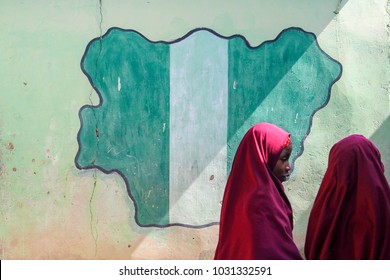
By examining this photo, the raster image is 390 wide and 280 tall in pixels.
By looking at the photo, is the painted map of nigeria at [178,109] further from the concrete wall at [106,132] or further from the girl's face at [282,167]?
the girl's face at [282,167]

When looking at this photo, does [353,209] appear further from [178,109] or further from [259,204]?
[178,109]

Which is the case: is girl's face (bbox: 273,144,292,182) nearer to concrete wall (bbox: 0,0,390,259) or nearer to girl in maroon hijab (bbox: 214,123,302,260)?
girl in maroon hijab (bbox: 214,123,302,260)

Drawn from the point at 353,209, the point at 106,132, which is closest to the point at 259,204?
the point at 353,209

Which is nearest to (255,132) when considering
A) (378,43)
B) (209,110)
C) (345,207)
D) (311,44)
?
(345,207)

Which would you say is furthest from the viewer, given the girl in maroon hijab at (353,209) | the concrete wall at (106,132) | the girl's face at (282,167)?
the concrete wall at (106,132)

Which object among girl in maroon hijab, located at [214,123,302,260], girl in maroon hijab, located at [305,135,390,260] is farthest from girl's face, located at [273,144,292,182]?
girl in maroon hijab, located at [305,135,390,260]

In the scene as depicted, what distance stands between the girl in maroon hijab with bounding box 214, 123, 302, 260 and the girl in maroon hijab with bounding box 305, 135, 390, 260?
0.18 m

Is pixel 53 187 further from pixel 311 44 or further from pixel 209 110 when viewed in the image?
pixel 311 44

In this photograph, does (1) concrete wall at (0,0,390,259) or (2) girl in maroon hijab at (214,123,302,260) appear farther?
(1) concrete wall at (0,0,390,259)

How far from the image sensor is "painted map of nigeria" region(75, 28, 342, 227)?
15.8 feet

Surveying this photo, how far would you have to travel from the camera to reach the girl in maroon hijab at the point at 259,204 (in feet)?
9.55

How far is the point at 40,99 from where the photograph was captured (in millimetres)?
4820

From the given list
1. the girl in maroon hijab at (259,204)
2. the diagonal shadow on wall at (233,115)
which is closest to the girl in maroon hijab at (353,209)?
the girl in maroon hijab at (259,204)

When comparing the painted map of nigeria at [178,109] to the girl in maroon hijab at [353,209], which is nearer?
the girl in maroon hijab at [353,209]
